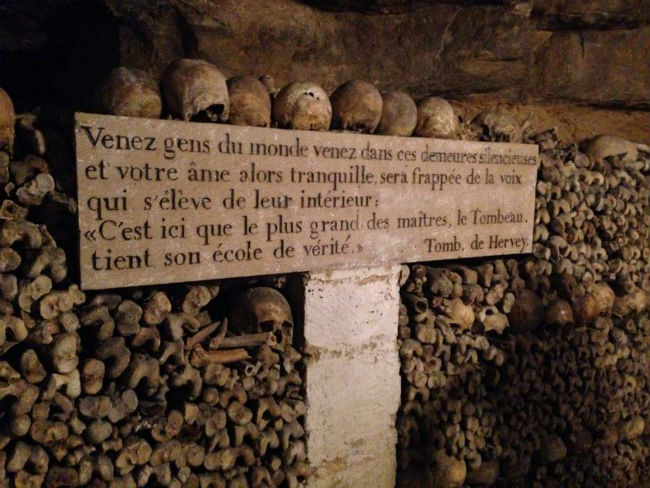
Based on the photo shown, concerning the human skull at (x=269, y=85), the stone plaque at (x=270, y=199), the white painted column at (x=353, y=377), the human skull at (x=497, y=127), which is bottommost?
the white painted column at (x=353, y=377)

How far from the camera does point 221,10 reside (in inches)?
100

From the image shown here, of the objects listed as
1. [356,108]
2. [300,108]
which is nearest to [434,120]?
[356,108]

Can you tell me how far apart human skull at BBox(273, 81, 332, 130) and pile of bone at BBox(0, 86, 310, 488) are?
2.29 ft

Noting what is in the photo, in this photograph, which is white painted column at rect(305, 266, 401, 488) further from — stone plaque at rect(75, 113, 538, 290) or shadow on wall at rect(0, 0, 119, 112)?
shadow on wall at rect(0, 0, 119, 112)

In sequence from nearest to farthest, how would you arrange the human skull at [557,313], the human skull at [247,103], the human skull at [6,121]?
the human skull at [6,121] < the human skull at [247,103] < the human skull at [557,313]

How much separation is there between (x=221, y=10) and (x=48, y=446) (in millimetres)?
1950

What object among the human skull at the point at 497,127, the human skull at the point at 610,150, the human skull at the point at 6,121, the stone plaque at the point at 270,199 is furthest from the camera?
the human skull at the point at 610,150

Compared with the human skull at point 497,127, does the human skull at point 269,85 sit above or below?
above

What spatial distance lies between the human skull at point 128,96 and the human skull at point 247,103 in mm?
310

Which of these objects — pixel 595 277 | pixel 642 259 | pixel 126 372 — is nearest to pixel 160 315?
pixel 126 372

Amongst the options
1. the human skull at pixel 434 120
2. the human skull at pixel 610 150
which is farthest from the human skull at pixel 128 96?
the human skull at pixel 610 150

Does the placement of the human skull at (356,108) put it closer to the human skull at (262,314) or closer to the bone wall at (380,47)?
the bone wall at (380,47)

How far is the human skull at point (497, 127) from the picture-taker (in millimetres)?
3031

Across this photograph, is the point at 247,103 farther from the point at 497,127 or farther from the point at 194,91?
the point at 497,127
